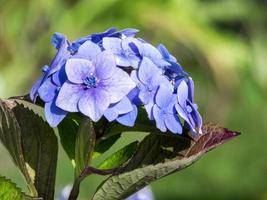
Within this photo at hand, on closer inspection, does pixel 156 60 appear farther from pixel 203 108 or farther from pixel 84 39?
pixel 203 108

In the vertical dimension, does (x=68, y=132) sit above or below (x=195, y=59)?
above

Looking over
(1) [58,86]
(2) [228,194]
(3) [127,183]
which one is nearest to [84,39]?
(1) [58,86]

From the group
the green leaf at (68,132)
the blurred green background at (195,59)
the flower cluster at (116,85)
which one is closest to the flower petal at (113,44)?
the flower cluster at (116,85)

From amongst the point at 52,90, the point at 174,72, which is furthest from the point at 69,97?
the point at 174,72

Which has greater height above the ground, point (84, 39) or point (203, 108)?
point (84, 39)

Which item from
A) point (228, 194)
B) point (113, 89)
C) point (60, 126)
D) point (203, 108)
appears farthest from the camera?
point (203, 108)

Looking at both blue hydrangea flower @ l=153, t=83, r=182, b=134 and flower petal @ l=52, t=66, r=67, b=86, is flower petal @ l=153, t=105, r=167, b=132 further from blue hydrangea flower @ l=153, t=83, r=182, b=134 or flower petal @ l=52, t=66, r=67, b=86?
flower petal @ l=52, t=66, r=67, b=86

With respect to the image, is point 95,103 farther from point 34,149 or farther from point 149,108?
point 34,149

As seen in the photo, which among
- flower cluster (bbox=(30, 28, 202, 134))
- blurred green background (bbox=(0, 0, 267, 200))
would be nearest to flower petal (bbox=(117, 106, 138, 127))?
flower cluster (bbox=(30, 28, 202, 134))
